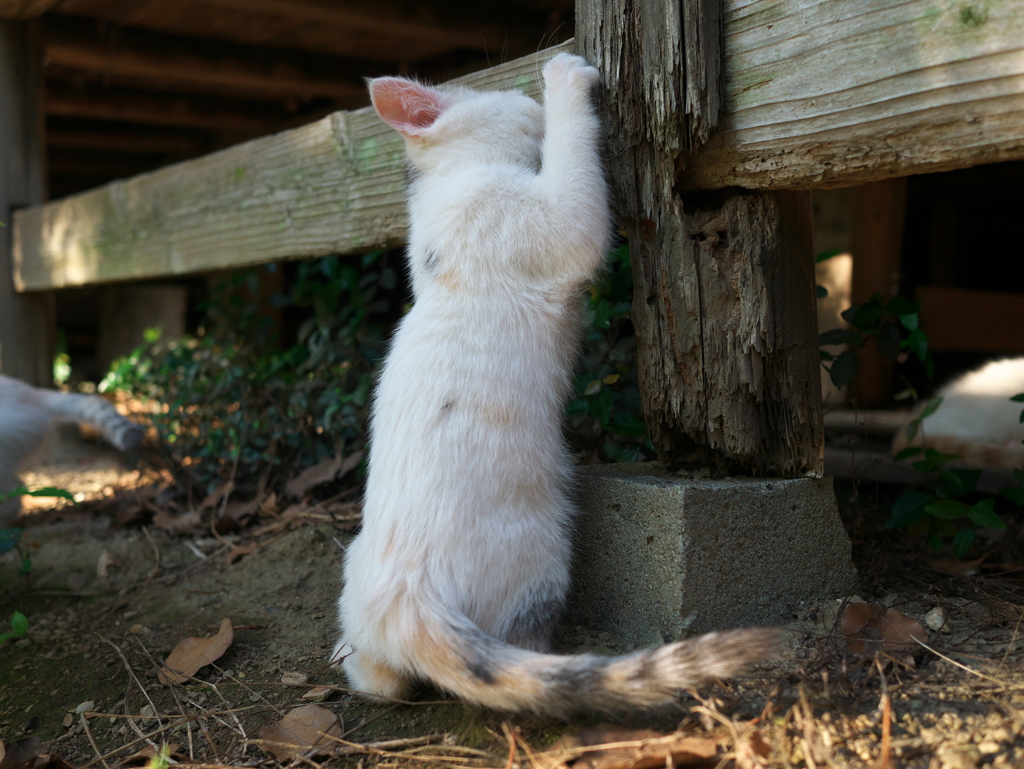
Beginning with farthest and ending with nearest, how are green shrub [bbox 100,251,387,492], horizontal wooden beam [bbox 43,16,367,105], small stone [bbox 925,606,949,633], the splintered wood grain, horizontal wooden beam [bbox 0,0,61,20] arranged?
horizontal wooden beam [bbox 43,16,367,105], horizontal wooden beam [bbox 0,0,61,20], green shrub [bbox 100,251,387,492], small stone [bbox 925,606,949,633], the splintered wood grain

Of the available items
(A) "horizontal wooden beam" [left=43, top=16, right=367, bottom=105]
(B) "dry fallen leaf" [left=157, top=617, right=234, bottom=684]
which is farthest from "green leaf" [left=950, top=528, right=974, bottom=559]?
(A) "horizontal wooden beam" [left=43, top=16, right=367, bottom=105]

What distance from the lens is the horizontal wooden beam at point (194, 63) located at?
220 inches

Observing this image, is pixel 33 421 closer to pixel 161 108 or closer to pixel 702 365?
pixel 702 365

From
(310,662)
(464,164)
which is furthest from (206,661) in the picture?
(464,164)

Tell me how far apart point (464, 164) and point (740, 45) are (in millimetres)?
819

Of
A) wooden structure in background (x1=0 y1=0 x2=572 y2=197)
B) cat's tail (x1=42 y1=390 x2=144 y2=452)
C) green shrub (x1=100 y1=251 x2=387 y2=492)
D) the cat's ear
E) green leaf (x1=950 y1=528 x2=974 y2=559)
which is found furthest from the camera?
wooden structure in background (x1=0 y1=0 x2=572 y2=197)

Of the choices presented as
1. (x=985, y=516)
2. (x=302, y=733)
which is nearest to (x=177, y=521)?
(x=302, y=733)

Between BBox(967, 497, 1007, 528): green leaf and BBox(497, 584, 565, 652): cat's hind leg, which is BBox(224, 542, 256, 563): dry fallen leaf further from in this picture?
BBox(967, 497, 1007, 528): green leaf

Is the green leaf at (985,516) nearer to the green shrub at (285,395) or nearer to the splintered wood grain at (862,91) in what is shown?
the splintered wood grain at (862,91)

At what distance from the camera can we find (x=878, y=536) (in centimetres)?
291

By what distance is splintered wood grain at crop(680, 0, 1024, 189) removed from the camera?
1.53 m

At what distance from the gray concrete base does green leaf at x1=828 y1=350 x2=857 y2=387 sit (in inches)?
27.3

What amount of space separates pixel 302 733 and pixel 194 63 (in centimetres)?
550

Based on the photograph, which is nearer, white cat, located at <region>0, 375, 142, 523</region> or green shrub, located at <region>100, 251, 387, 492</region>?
white cat, located at <region>0, 375, 142, 523</region>
